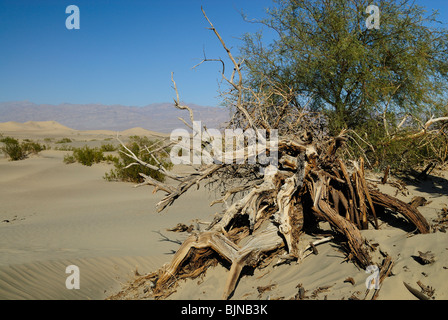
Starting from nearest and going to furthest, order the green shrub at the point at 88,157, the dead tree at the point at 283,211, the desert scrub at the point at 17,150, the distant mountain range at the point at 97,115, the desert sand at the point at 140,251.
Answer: the desert sand at the point at 140,251 < the dead tree at the point at 283,211 < the green shrub at the point at 88,157 < the desert scrub at the point at 17,150 < the distant mountain range at the point at 97,115

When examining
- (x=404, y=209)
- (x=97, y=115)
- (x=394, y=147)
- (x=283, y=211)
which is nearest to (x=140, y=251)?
(x=283, y=211)

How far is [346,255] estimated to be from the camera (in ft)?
14.6

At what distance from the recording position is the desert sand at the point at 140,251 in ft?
13.0

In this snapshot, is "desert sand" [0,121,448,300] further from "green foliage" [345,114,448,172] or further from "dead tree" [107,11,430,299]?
"green foliage" [345,114,448,172]

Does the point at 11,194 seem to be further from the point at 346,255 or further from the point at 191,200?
A: the point at 346,255

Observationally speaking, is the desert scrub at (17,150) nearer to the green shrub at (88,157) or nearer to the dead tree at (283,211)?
the green shrub at (88,157)

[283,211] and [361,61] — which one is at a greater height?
[361,61]

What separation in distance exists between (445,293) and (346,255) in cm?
123

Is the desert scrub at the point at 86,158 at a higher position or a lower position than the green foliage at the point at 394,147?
lower

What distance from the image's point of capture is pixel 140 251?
6828 millimetres

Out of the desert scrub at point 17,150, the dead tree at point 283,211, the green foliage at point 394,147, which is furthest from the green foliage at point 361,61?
the desert scrub at point 17,150

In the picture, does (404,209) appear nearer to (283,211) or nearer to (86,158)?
(283,211)

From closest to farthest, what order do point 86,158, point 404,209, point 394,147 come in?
point 404,209 < point 394,147 < point 86,158

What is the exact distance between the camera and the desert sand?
156 inches
